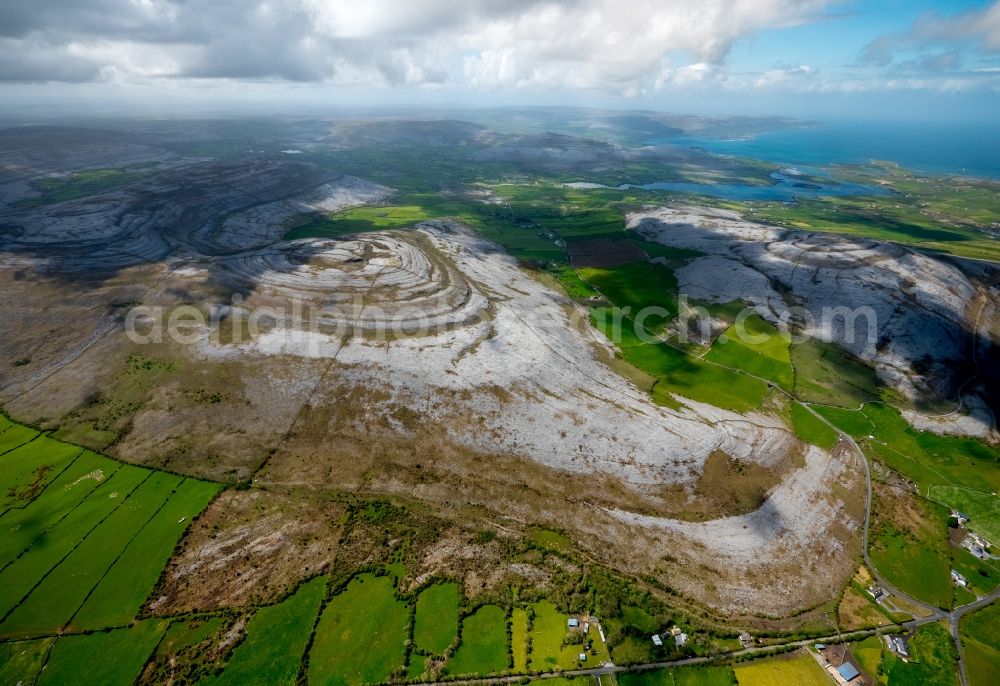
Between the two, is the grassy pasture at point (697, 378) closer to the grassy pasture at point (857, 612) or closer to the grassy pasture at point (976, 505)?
the grassy pasture at point (976, 505)

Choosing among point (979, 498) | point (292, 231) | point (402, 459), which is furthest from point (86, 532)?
point (292, 231)

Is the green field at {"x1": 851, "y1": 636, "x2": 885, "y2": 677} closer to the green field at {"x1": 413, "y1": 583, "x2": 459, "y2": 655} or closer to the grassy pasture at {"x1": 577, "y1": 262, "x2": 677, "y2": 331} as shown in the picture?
the green field at {"x1": 413, "y1": 583, "x2": 459, "y2": 655}

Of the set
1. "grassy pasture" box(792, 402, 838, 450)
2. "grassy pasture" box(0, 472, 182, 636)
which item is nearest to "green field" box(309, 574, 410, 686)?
"grassy pasture" box(0, 472, 182, 636)

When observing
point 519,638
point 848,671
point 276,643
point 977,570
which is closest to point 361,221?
point 276,643

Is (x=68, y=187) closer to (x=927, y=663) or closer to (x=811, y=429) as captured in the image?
(x=811, y=429)

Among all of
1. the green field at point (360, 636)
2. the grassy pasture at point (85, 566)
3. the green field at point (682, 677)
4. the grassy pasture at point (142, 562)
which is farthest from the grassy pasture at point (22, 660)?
the green field at point (682, 677)

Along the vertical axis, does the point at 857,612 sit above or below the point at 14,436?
below
